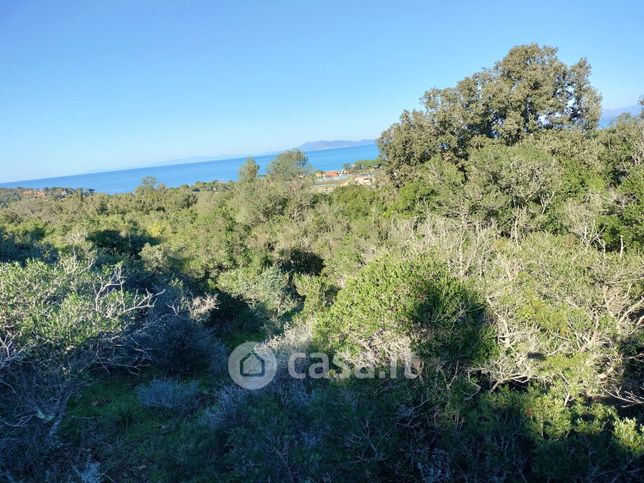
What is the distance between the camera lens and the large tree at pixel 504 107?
22.7m

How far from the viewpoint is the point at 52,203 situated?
43.8 m

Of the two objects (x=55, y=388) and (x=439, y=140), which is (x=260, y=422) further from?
(x=439, y=140)

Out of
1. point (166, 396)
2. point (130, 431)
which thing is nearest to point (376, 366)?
point (166, 396)

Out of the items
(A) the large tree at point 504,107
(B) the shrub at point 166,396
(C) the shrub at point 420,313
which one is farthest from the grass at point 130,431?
(A) the large tree at point 504,107

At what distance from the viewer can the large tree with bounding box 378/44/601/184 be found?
2266 centimetres

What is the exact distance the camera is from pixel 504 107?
2284 centimetres

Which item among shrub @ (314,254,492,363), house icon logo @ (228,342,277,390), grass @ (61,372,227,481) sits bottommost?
grass @ (61,372,227,481)

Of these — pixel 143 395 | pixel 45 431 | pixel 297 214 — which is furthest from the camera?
pixel 297 214

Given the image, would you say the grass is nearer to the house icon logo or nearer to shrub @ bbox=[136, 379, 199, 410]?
shrub @ bbox=[136, 379, 199, 410]

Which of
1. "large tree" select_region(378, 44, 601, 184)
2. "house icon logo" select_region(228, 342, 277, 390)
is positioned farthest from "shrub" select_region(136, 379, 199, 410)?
"large tree" select_region(378, 44, 601, 184)

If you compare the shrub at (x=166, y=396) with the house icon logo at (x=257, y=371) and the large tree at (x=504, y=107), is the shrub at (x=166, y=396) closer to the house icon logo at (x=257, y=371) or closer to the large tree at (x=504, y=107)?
the house icon logo at (x=257, y=371)

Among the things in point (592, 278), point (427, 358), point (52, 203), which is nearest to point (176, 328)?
point (427, 358)

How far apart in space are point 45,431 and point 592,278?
11.8 meters

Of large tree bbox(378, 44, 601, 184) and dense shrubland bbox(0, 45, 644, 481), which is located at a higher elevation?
large tree bbox(378, 44, 601, 184)
